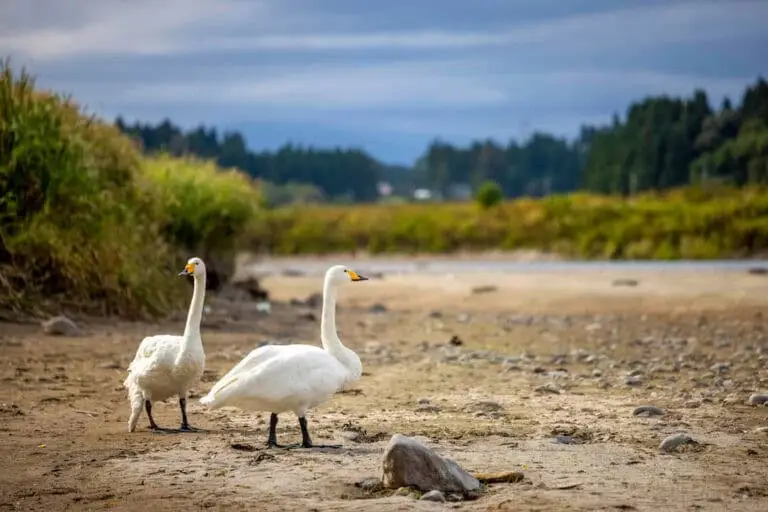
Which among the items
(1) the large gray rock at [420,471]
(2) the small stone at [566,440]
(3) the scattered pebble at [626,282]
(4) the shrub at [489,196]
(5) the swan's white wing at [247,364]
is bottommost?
(3) the scattered pebble at [626,282]

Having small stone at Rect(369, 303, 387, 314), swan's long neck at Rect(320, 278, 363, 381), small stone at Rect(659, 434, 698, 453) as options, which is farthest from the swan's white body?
small stone at Rect(369, 303, 387, 314)

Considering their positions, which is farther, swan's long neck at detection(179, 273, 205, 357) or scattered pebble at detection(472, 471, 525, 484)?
swan's long neck at detection(179, 273, 205, 357)

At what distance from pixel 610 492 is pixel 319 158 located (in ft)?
470

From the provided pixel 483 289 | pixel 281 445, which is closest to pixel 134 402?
pixel 281 445

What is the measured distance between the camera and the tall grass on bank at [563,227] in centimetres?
4862

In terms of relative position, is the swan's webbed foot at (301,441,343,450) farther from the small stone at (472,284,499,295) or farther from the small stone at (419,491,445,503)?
the small stone at (472,284,499,295)

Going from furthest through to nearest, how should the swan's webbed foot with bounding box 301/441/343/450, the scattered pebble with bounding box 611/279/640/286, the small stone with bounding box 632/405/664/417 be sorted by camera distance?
the scattered pebble with bounding box 611/279/640/286 < the small stone with bounding box 632/405/664/417 < the swan's webbed foot with bounding box 301/441/343/450

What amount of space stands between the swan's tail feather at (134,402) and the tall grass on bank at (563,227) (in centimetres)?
3407

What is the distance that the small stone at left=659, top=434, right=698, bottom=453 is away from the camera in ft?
29.3

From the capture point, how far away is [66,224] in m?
17.5

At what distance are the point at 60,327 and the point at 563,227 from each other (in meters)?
41.7

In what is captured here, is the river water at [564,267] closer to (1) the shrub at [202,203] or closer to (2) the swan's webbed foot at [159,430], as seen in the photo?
(1) the shrub at [202,203]

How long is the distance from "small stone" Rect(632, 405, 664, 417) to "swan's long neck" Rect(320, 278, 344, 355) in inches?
105

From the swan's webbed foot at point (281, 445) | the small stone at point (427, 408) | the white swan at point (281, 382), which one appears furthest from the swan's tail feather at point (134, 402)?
the small stone at point (427, 408)
